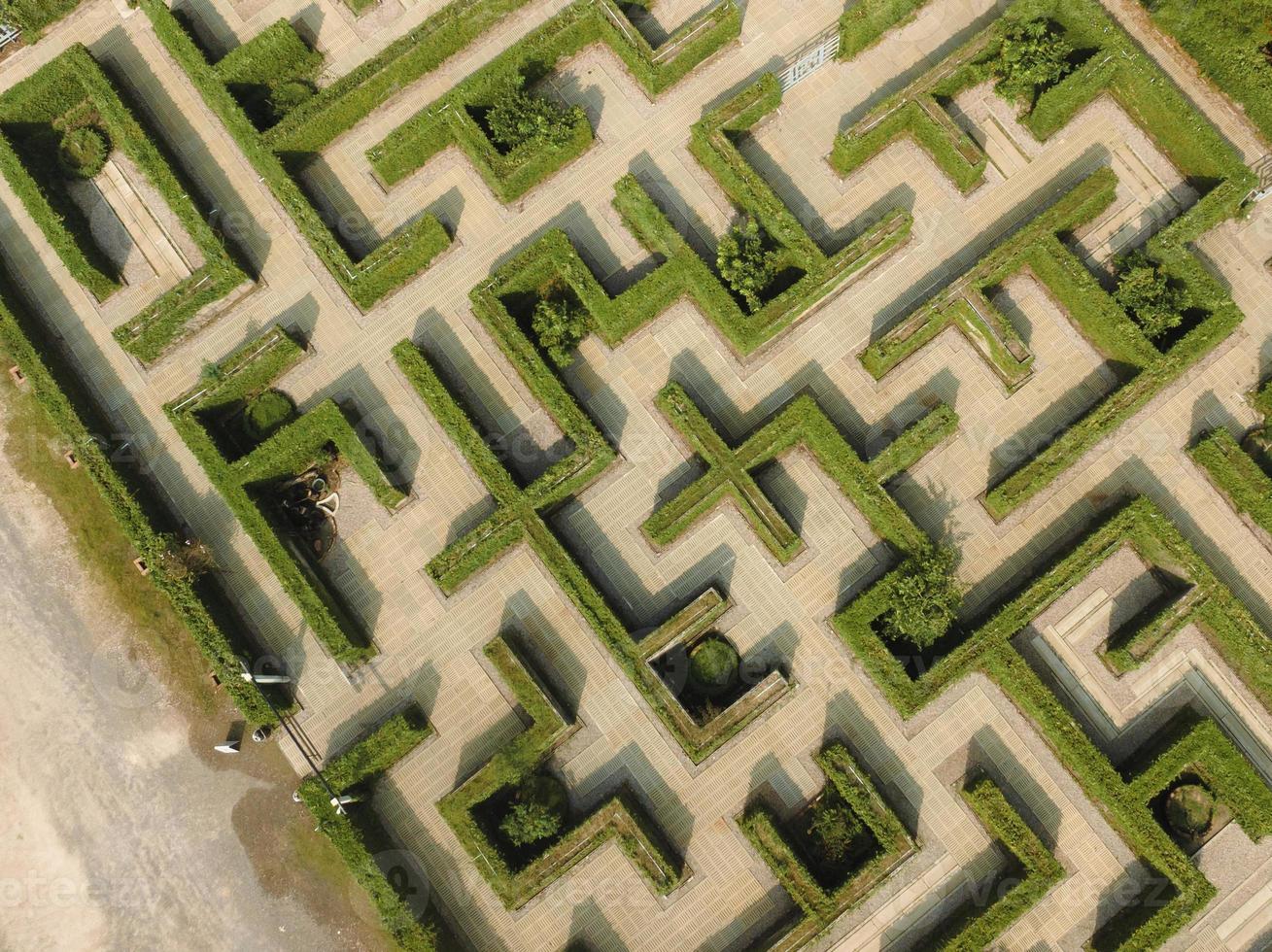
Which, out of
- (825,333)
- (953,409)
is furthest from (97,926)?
(953,409)

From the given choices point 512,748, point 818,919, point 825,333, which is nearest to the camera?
point 818,919

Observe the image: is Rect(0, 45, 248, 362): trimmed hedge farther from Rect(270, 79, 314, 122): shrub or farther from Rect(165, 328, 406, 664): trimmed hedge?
Rect(270, 79, 314, 122): shrub

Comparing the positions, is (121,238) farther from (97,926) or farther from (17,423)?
(97,926)

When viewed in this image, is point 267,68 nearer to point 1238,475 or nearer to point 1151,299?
point 1151,299

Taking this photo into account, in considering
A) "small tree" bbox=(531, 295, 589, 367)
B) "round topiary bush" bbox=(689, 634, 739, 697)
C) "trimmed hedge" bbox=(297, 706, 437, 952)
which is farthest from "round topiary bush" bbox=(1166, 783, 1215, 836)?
"small tree" bbox=(531, 295, 589, 367)

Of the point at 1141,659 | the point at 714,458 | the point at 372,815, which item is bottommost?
the point at 1141,659

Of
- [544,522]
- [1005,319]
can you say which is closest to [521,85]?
[544,522]

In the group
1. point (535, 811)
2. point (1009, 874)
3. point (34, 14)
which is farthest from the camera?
point (34, 14)
